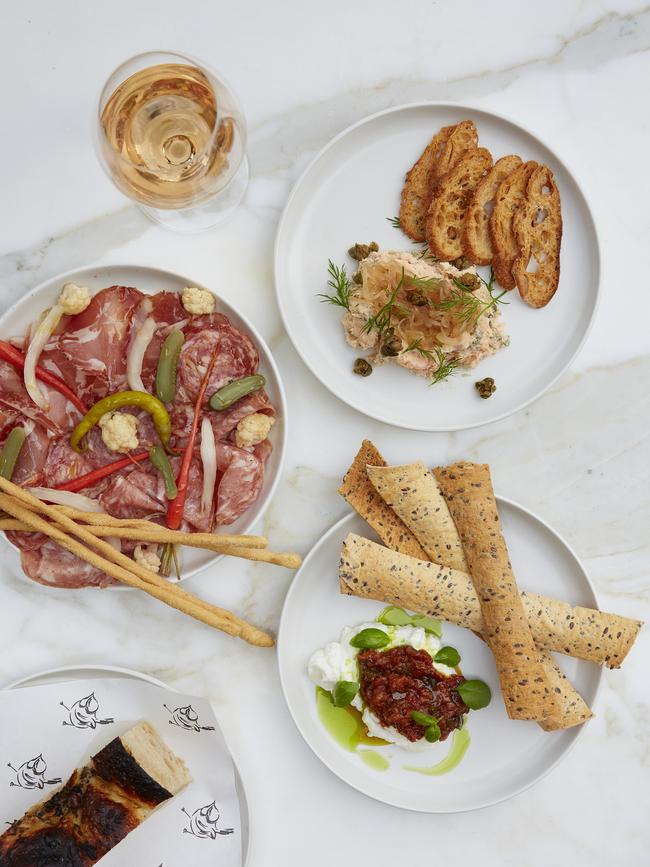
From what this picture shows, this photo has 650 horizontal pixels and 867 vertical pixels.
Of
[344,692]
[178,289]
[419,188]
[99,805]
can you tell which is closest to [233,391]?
[178,289]

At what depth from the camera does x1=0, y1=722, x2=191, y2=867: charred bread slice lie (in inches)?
84.7

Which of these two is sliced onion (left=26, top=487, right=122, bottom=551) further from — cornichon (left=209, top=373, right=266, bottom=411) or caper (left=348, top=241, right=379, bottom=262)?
caper (left=348, top=241, right=379, bottom=262)

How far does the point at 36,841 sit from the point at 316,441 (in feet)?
4.76

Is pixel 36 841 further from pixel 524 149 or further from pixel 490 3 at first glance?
pixel 490 3

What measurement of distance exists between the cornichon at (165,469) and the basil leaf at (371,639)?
2.35 feet

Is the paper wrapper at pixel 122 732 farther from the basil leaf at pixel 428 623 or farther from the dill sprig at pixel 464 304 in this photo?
the dill sprig at pixel 464 304

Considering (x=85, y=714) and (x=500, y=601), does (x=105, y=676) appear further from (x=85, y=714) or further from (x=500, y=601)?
(x=500, y=601)

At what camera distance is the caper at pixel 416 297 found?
6.91 feet

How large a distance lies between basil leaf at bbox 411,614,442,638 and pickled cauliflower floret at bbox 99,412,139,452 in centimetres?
100

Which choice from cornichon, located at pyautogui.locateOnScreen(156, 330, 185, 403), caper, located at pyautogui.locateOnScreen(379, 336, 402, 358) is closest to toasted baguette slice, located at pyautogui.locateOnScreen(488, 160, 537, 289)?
caper, located at pyautogui.locateOnScreen(379, 336, 402, 358)

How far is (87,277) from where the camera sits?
2102 mm

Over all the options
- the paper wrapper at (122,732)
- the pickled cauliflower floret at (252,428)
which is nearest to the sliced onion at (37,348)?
the pickled cauliflower floret at (252,428)

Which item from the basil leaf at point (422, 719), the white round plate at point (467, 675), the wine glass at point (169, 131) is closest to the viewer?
the wine glass at point (169, 131)

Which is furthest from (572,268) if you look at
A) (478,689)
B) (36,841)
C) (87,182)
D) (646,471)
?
(36,841)
